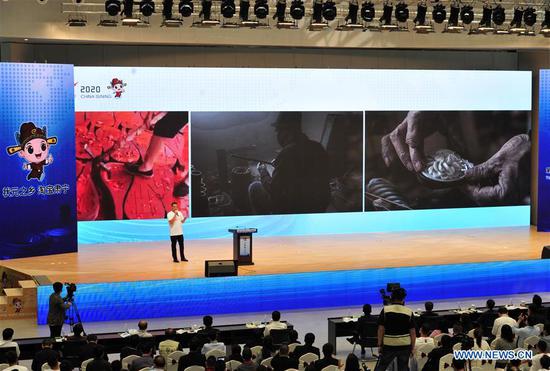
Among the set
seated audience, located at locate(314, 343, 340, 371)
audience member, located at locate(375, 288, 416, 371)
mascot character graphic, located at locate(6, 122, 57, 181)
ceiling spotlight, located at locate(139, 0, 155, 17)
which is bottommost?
seated audience, located at locate(314, 343, 340, 371)

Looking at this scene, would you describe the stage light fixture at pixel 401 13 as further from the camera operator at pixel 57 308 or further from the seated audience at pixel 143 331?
the seated audience at pixel 143 331

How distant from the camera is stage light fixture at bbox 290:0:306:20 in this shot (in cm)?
1858

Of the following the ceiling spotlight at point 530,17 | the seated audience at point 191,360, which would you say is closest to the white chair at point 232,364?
the seated audience at point 191,360

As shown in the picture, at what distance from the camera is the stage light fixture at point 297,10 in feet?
61.0

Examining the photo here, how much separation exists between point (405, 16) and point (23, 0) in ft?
25.4

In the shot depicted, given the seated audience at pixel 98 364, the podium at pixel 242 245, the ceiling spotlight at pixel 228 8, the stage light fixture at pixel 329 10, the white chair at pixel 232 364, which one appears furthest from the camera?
the stage light fixture at pixel 329 10

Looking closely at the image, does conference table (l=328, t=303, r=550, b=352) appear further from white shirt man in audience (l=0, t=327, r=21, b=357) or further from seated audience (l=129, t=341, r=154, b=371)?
white shirt man in audience (l=0, t=327, r=21, b=357)

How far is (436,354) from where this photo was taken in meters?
10.9

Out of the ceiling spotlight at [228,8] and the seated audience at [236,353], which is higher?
the ceiling spotlight at [228,8]

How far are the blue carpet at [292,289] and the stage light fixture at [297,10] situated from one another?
507 cm

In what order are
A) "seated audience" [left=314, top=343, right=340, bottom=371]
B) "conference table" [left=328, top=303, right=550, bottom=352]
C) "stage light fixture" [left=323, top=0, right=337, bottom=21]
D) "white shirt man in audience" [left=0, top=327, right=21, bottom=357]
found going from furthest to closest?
1. "stage light fixture" [left=323, top=0, right=337, bottom=21]
2. "conference table" [left=328, top=303, right=550, bottom=352]
3. "white shirt man in audience" [left=0, top=327, right=21, bottom=357]
4. "seated audience" [left=314, top=343, right=340, bottom=371]

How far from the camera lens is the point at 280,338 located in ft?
42.4

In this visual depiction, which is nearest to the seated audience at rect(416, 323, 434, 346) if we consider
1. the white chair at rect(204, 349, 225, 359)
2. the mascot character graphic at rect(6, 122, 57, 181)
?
the white chair at rect(204, 349, 225, 359)

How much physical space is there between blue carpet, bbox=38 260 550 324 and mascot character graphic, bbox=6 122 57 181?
449 centimetres
